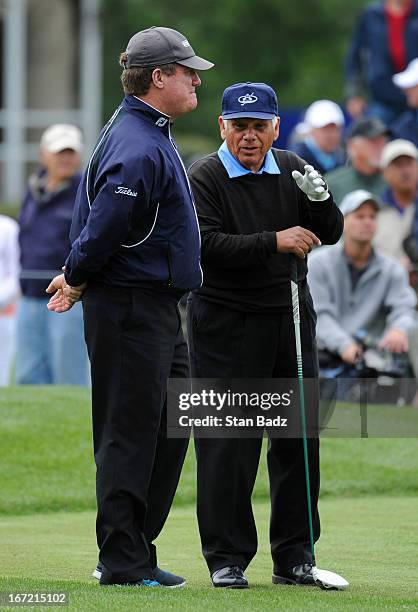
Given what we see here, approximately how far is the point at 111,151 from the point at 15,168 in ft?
68.6

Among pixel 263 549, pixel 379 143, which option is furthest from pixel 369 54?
pixel 263 549

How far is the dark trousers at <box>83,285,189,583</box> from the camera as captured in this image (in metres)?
7.01

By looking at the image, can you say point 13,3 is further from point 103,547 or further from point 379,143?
point 103,547

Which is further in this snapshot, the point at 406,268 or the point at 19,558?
the point at 406,268

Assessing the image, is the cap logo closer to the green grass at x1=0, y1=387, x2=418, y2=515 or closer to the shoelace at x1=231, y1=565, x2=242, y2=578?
the shoelace at x1=231, y1=565, x2=242, y2=578

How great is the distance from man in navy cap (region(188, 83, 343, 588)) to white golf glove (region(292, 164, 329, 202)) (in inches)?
2.1

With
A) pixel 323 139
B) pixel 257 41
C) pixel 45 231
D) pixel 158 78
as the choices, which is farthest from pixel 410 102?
pixel 257 41

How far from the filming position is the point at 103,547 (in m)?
7.05

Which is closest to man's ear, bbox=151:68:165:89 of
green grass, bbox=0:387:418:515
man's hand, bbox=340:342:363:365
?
green grass, bbox=0:387:418:515

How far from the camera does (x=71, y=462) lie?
11148 millimetres

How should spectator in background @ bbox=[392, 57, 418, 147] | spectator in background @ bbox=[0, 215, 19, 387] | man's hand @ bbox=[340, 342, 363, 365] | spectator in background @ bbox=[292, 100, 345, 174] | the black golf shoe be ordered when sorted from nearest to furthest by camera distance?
the black golf shoe, man's hand @ bbox=[340, 342, 363, 365], spectator in background @ bbox=[0, 215, 19, 387], spectator in background @ bbox=[292, 100, 345, 174], spectator in background @ bbox=[392, 57, 418, 147]

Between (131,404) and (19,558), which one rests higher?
(131,404)

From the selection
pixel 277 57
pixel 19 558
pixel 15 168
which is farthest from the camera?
pixel 277 57

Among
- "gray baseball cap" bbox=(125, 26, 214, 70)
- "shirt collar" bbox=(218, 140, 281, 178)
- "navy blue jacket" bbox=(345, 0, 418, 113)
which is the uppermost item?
"navy blue jacket" bbox=(345, 0, 418, 113)
